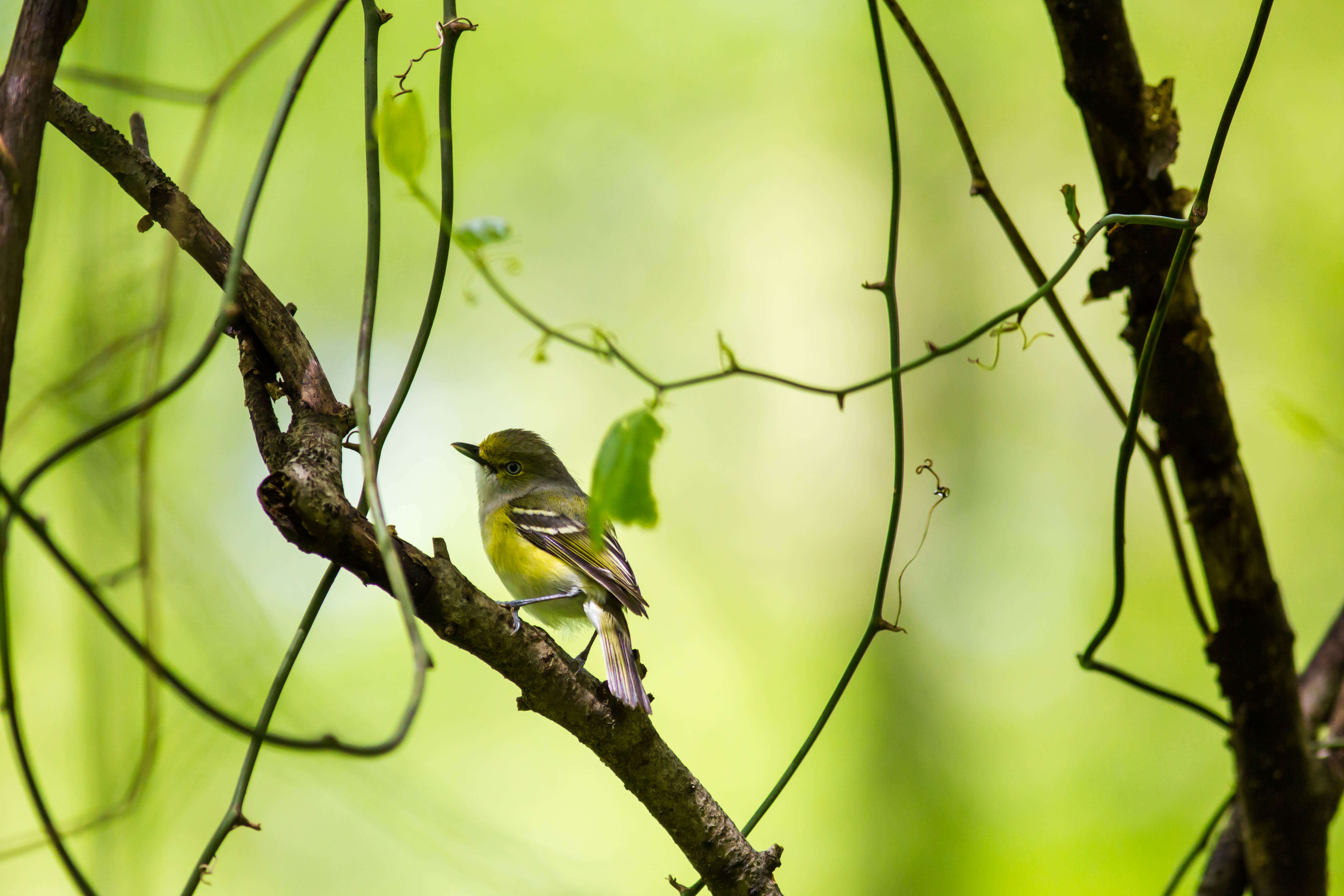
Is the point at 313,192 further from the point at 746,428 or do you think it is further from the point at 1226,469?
the point at 1226,469

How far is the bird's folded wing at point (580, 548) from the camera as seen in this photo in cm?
158

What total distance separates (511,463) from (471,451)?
98 millimetres

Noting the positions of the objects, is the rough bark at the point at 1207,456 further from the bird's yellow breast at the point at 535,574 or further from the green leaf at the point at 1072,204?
the bird's yellow breast at the point at 535,574

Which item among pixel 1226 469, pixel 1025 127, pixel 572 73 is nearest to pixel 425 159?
pixel 1226 469

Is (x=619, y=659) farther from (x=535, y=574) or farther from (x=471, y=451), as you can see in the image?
(x=471, y=451)

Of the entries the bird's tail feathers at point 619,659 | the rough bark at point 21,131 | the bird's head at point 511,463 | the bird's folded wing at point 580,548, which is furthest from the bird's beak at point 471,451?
the rough bark at point 21,131

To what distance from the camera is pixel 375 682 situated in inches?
93.7

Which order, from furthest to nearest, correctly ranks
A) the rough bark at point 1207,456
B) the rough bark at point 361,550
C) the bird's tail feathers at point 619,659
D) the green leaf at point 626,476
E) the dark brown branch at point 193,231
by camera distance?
the rough bark at point 1207,456 → the bird's tail feathers at point 619,659 → the dark brown branch at point 193,231 → the rough bark at point 361,550 → the green leaf at point 626,476

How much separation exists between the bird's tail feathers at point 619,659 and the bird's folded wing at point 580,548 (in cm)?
5

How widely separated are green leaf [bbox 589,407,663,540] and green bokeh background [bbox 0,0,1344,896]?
57.1 inches

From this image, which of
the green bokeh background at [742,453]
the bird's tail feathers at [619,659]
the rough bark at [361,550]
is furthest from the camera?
the green bokeh background at [742,453]

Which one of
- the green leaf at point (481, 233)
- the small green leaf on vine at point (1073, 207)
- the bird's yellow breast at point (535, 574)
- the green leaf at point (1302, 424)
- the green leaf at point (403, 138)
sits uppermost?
the green leaf at point (1302, 424)

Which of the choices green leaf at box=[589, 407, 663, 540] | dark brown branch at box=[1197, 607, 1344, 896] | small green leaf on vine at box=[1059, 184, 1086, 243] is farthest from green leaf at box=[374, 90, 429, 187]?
dark brown branch at box=[1197, 607, 1344, 896]

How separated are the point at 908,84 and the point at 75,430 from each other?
267 centimetres
